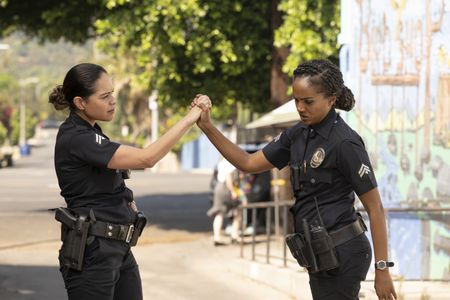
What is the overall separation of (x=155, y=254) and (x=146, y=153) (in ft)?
33.6

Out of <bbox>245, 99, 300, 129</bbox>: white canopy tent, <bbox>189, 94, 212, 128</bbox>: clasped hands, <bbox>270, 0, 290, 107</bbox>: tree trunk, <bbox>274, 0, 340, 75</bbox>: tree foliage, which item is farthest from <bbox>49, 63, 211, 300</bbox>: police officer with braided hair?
<bbox>270, 0, 290, 107</bbox>: tree trunk

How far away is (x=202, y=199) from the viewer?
2741 centimetres

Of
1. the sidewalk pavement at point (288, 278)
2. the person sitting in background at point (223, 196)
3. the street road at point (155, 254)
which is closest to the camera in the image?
the sidewalk pavement at point (288, 278)

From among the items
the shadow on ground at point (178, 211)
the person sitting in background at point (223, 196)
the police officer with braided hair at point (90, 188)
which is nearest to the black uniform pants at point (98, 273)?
the police officer with braided hair at point (90, 188)

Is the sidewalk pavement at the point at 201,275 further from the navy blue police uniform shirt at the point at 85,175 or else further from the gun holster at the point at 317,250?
the navy blue police uniform shirt at the point at 85,175

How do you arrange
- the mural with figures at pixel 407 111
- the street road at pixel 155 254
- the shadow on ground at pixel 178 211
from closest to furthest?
the mural with figures at pixel 407 111 → the street road at pixel 155 254 → the shadow on ground at pixel 178 211

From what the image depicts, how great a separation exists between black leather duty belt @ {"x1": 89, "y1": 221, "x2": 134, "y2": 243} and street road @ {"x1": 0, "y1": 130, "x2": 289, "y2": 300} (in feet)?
18.6

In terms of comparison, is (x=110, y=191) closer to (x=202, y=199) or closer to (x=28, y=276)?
(x=28, y=276)

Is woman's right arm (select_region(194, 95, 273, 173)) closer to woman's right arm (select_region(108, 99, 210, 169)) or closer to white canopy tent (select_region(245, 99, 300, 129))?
woman's right arm (select_region(108, 99, 210, 169))

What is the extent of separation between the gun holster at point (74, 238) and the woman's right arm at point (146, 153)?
1.06 feet

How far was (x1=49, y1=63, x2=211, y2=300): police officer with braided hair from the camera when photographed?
4863 millimetres

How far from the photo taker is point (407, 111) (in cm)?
983

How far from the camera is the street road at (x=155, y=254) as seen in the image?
36.4 feet

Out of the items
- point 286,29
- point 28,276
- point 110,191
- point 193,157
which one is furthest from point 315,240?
point 193,157
